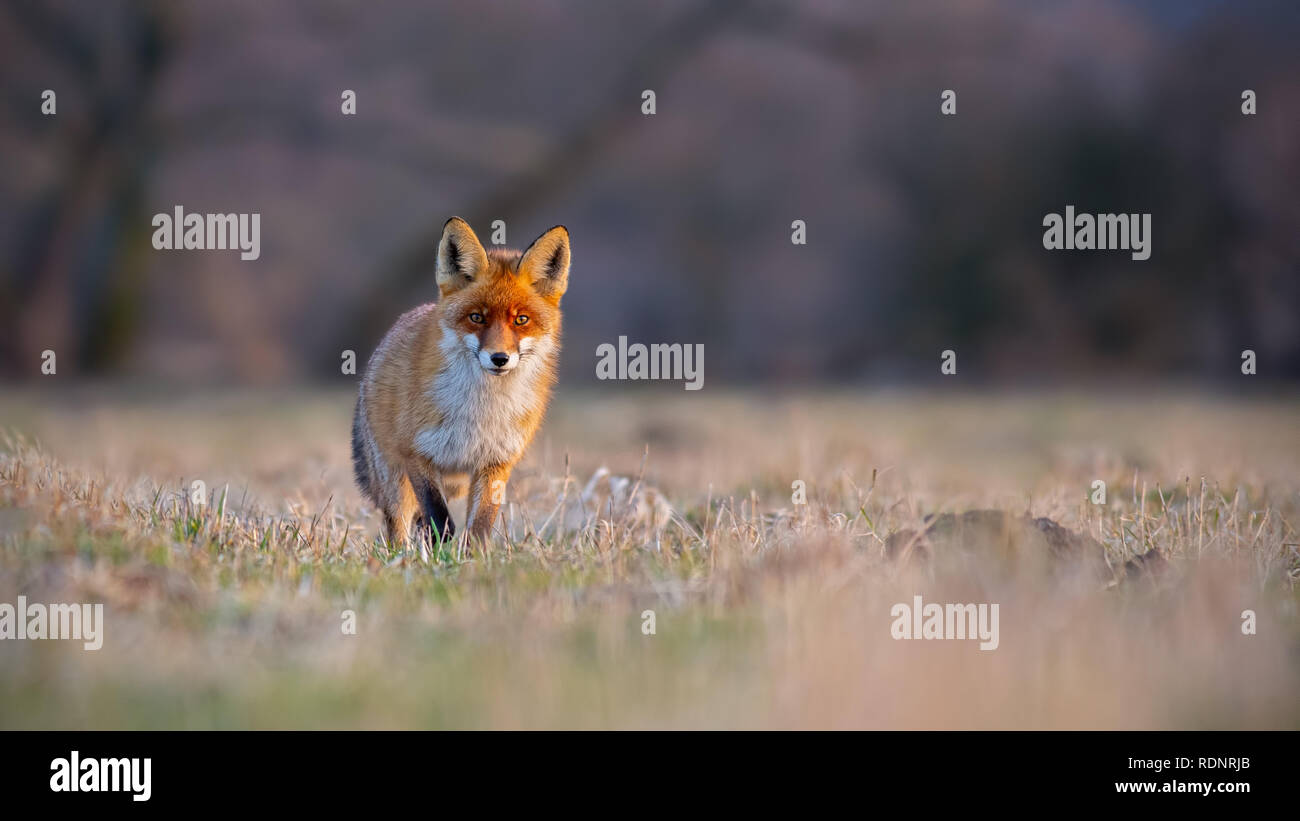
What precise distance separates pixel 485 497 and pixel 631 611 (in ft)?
6.31

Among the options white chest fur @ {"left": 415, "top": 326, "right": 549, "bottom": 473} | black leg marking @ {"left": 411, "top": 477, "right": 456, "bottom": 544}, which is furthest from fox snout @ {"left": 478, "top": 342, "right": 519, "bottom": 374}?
black leg marking @ {"left": 411, "top": 477, "right": 456, "bottom": 544}

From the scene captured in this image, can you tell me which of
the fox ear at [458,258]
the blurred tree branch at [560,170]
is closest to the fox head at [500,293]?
the fox ear at [458,258]

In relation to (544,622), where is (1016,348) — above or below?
above

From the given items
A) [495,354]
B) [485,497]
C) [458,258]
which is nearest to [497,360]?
[495,354]

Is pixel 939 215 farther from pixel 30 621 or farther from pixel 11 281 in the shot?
pixel 30 621

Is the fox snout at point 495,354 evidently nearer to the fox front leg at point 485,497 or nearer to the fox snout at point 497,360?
the fox snout at point 497,360

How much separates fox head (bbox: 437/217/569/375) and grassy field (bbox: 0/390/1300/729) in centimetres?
98

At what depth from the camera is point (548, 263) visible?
248 inches

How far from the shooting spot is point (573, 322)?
21.5 metres

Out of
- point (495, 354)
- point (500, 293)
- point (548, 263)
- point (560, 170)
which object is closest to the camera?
point (495, 354)

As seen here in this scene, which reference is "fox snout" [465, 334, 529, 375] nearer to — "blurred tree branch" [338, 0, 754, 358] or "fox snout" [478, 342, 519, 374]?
"fox snout" [478, 342, 519, 374]

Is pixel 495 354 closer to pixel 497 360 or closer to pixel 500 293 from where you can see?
pixel 497 360

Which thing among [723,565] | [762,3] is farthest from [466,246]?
[762,3]

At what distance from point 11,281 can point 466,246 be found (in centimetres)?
1764
